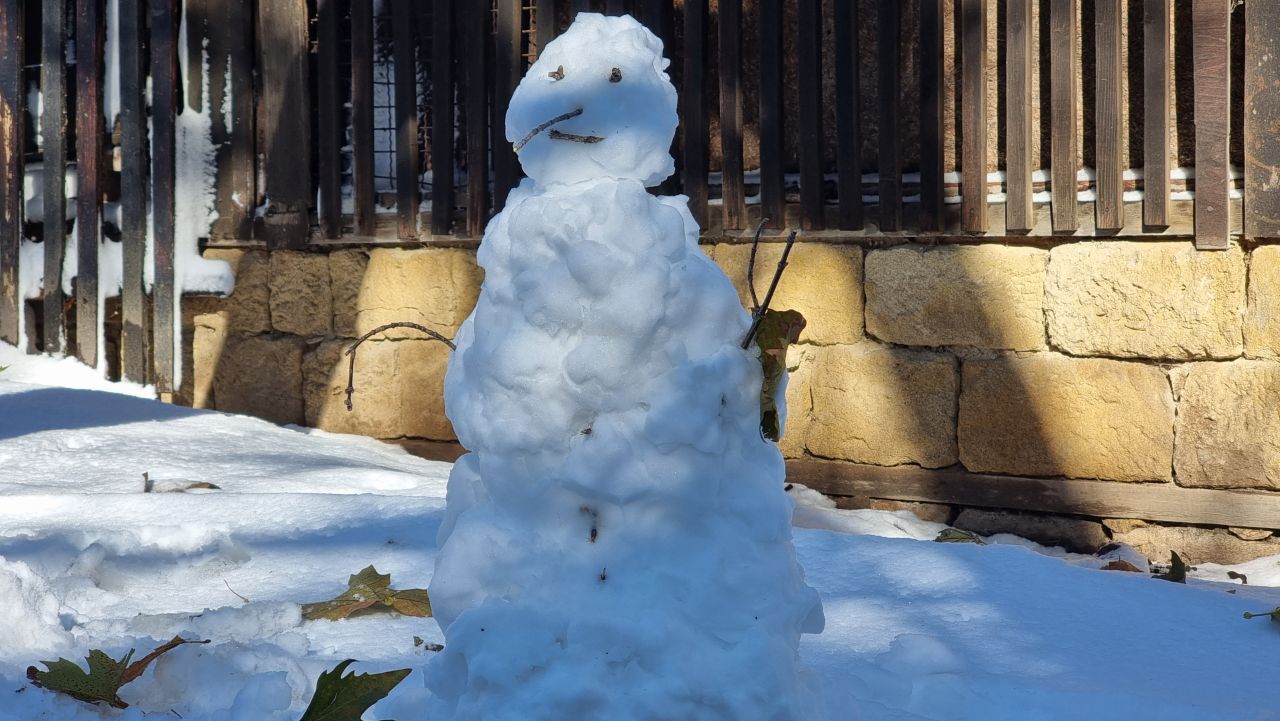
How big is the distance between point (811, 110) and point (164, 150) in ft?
10.4

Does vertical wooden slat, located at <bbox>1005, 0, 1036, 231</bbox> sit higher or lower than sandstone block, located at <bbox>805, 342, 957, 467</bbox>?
higher

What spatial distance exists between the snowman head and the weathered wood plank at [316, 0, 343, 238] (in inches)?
142

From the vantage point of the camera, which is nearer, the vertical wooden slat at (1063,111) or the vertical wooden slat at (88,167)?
the vertical wooden slat at (1063,111)

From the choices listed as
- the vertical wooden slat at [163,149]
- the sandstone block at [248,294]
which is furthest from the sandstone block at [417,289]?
the vertical wooden slat at [163,149]

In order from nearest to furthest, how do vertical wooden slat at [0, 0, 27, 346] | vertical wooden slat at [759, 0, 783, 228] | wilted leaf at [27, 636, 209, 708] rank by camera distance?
wilted leaf at [27, 636, 209, 708], vertical wooden slat at [759, 0, 783, 228], vertical wooden slat at [0, 0, 27, 346]

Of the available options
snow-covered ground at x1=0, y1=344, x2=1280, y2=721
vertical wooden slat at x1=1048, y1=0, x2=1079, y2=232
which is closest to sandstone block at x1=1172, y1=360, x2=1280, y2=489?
snow-covered ground at x1=0, y1=344, x2=1280, y2=721

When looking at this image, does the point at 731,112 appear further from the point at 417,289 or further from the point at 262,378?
the point at 262,378

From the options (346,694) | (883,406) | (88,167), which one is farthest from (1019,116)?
(88,167)

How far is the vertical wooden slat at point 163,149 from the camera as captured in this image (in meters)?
5.44

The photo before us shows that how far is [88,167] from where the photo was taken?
5625mm

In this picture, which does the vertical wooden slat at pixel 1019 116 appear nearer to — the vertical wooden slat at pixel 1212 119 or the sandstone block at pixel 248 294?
the vertical wooden slat at pixel 1212 119

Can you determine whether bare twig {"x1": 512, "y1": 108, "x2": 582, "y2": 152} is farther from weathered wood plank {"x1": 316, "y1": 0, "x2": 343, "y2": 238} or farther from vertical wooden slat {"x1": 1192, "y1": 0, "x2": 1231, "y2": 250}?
weathered wood plank {"x1": 316, "y1": 0, "x2": 343, "y2": 238}

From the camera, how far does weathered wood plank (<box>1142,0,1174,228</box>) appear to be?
12.4 feet

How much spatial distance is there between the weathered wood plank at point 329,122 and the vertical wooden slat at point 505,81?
0.81 meters
